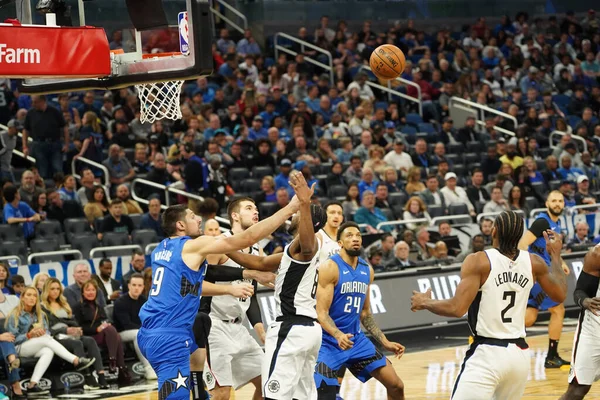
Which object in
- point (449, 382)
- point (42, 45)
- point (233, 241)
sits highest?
point (42, 45)

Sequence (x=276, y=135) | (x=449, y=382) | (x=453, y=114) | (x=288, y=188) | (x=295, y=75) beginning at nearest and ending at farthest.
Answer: (x=449, y=382) < (x=288, y=188) < (x=276, y=135) < (x=295, y=75) < (x=453, y=114)

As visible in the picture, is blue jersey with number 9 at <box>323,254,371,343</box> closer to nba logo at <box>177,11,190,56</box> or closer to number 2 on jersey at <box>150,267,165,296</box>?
number 2 on jersey at <box>150,267,165,296</box>

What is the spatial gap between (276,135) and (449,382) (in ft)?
27.2

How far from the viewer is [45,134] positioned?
17.3m

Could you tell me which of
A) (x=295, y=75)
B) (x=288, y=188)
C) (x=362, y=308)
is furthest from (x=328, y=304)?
(x=295, y=75)

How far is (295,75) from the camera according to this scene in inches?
896

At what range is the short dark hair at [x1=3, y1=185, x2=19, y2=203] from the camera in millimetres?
15477

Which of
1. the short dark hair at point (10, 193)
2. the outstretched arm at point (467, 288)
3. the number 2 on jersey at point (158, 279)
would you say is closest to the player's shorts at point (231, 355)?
the number 2 on jersey at point (158, 279)

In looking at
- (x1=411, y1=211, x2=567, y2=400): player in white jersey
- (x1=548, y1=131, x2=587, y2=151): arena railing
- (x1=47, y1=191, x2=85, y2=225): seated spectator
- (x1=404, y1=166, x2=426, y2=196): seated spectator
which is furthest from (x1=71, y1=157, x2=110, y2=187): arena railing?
(x1=411, y1=211, x2=567, y2=400): player in white jersey

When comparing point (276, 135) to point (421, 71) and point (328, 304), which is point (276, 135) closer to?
point (421, 71)

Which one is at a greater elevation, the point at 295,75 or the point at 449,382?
the point at 295,75

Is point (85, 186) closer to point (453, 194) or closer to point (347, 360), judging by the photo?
point (453, 194)

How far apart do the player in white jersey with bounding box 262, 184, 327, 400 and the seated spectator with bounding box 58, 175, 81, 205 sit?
864 cm

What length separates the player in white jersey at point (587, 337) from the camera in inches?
360
